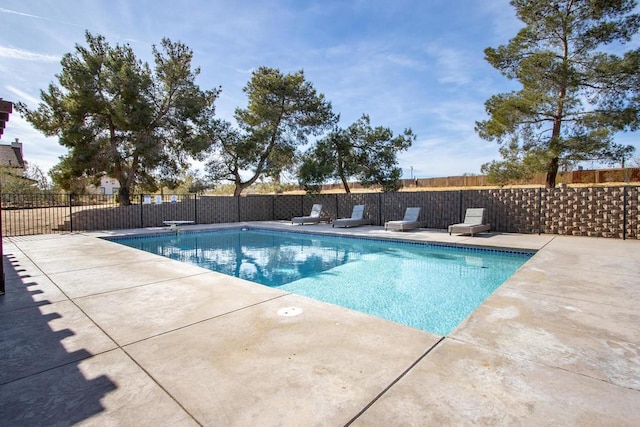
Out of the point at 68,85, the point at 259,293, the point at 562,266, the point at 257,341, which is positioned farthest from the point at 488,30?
the point at 68,85

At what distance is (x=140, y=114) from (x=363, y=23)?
9.68 m

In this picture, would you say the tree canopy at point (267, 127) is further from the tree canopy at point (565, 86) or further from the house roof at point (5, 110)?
the house roof at point (5, 110)

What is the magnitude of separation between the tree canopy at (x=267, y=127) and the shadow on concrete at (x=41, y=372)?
13912mm

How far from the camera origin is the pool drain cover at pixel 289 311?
313cm

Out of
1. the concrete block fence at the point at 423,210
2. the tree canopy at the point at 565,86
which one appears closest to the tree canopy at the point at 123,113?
the concrete block fence at the point at 423,210

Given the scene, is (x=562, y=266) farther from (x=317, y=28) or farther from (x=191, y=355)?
(x=317, y=28)

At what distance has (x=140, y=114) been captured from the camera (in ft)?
43.3

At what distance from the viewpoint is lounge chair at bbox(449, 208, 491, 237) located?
9.83 meters

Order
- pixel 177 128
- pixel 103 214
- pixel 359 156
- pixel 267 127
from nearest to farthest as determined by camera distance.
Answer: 1. pixel 103 214
2. pixel 177 128
3. pixel 359 156
4. pixel 267 127

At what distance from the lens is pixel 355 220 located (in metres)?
13.4

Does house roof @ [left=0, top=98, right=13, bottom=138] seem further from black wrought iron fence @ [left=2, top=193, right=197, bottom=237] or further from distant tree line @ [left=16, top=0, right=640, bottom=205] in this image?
distant tree line @ [left=16, top=0, right=640, bottom=205]

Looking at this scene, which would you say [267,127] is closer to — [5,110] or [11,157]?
[5,110]

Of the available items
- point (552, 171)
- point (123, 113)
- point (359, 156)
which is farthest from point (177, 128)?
point (552, 171)

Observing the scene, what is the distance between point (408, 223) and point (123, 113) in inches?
484
